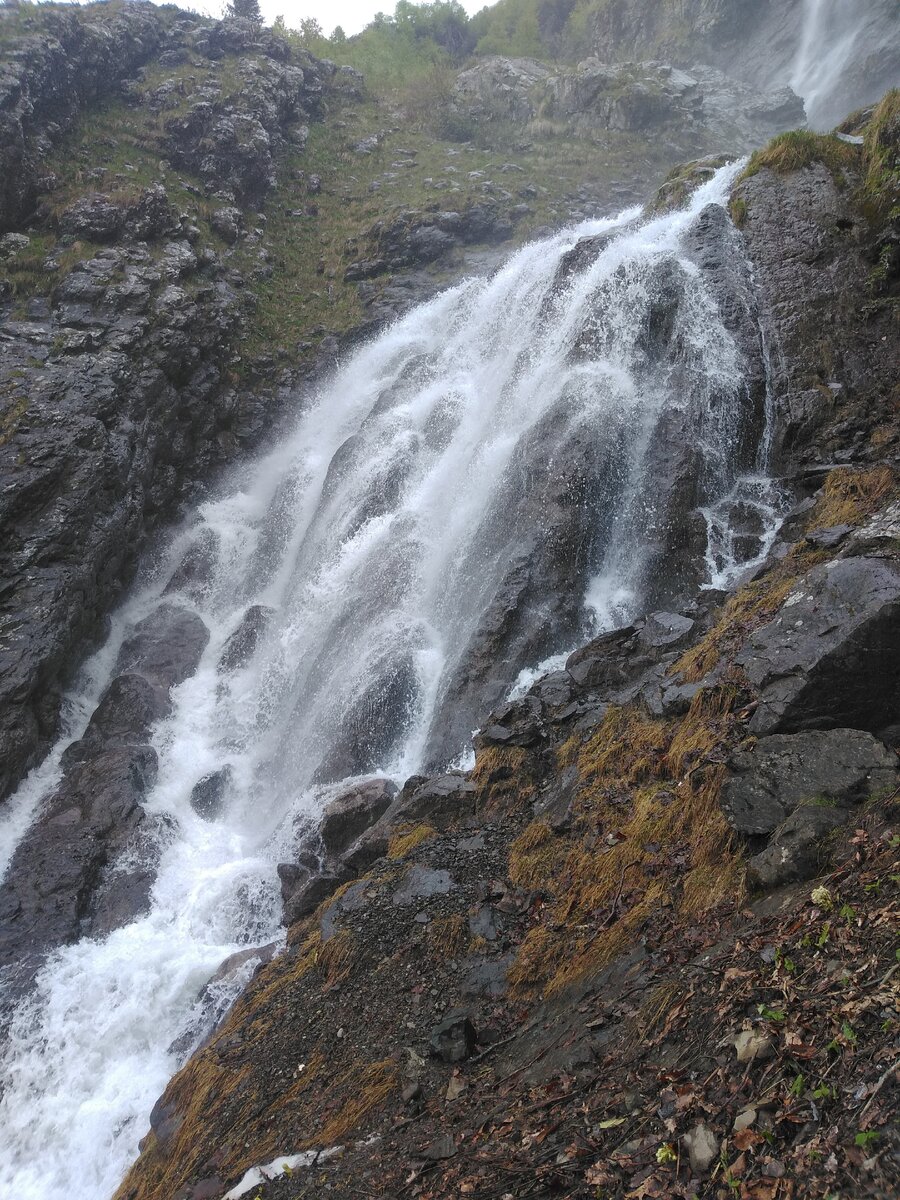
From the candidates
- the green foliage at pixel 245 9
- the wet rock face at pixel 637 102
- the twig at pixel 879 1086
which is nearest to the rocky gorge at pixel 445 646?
the twig at pixel 879 1086

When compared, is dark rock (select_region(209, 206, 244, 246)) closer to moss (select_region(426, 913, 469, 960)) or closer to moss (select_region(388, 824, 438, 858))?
moss (select_region(388, 824, 438, 858))

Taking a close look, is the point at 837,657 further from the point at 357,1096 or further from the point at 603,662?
the point at 357,1096

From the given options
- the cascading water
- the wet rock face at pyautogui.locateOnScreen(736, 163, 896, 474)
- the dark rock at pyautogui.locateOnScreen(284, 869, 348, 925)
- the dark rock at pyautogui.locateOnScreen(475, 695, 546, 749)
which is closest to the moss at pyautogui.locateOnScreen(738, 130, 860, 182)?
the wet rock face at pyautogui.locateOnScreen(736, 163, 896, 474)

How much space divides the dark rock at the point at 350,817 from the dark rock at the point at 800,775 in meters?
5.93

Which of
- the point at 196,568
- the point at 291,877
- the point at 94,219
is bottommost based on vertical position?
the point at 291,877

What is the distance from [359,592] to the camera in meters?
14.4

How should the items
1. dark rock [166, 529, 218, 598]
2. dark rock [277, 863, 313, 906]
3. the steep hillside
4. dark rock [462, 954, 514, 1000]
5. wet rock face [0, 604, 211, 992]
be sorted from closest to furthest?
1. dark rock [462, 954, 514, 1000]
2. dark rock [277, 863, 313, 906]
3. wet rock face [0, 604, 211, 992]
4. the steep hillside
5. dark rock [166, 529, 218, 598]

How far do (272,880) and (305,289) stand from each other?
72.1 ft

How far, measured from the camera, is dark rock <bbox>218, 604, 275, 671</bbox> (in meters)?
15.8

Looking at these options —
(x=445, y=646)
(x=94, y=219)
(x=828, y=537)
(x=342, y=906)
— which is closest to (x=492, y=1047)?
(x=342, y=906)

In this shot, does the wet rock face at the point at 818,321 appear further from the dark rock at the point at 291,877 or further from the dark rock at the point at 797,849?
the dark rock at the point at 291,877

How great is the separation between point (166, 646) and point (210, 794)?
177 inches

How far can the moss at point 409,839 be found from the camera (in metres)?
7.99

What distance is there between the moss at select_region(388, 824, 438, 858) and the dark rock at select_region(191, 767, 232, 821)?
5902 millimetres
